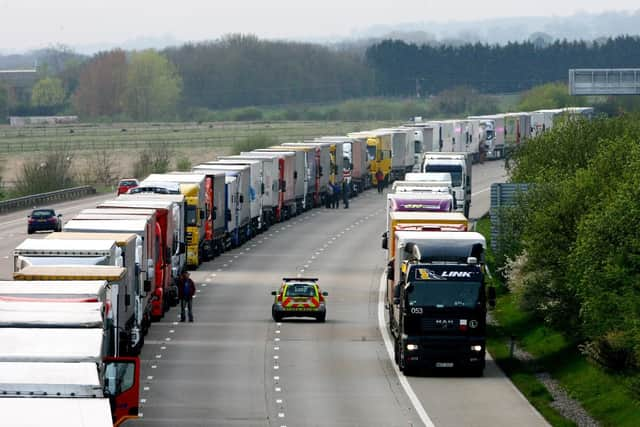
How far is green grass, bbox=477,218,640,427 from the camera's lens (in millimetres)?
37656

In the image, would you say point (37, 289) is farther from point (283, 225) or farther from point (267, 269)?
point (283, 225)

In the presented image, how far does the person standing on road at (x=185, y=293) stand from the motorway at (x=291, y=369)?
1.72 ft

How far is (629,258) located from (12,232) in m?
52.7

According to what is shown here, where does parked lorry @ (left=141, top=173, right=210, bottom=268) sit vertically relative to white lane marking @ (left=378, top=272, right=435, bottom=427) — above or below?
above

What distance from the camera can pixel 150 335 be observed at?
162ft

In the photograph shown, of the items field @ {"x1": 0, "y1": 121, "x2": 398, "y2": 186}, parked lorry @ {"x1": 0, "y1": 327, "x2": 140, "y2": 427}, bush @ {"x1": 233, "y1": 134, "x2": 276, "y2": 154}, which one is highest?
parked lorry @ {"x1": 0, "y1": 327, "x2": 140, "y2": 427}

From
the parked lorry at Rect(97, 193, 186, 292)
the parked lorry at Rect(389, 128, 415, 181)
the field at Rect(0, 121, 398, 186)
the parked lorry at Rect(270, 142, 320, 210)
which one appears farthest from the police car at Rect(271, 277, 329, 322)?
the field at Rect(0, 121, 398, 186)

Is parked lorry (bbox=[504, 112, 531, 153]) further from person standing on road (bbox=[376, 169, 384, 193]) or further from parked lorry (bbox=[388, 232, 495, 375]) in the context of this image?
parked lorry (bbox=[388, 232, 495, 375])

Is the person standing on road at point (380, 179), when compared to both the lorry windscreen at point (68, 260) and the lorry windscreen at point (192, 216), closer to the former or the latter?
the lorry windscreen at point (192, 216)

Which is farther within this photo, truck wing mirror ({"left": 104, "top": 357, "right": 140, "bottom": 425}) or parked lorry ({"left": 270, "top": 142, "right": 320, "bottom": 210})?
parked lorry ({"left": 270, "top": 142, "right": 320, "bottom": 210})

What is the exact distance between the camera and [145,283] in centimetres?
4609

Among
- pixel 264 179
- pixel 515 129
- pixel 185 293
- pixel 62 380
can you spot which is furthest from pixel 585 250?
pixel 515 129

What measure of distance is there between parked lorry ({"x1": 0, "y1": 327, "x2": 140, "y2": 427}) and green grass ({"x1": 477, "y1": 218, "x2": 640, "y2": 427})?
475 inches

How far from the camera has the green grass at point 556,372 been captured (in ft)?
124
